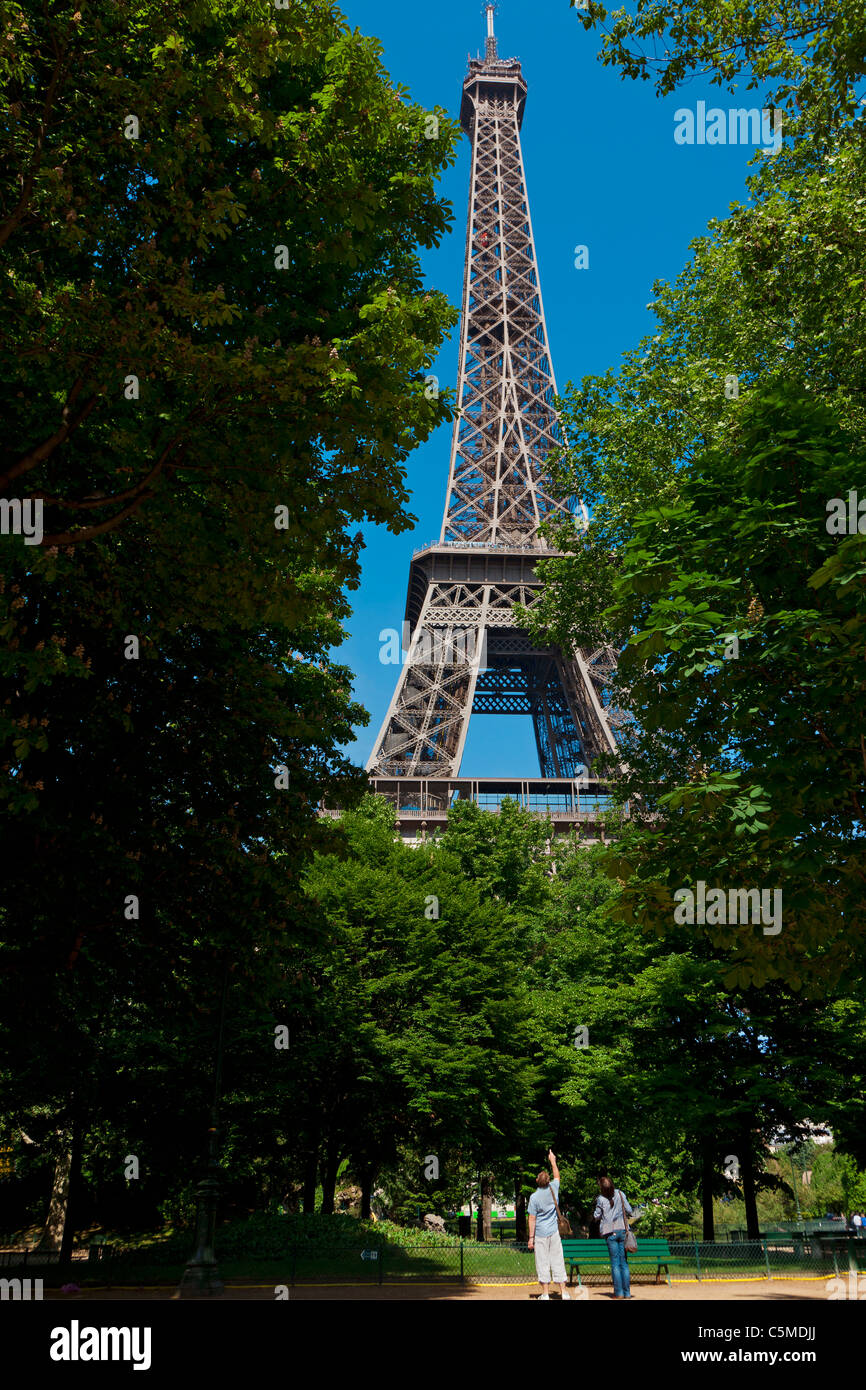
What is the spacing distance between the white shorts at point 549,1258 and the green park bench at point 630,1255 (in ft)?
17.0

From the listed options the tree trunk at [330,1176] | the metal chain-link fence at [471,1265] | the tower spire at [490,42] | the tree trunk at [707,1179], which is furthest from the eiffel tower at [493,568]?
the metal chain-link fence at [471,1265]

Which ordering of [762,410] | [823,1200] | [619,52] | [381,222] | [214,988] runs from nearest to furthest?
[381,222], [762,410], [619,52], [214,988], [823,1200]

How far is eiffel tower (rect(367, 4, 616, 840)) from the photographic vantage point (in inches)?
2344

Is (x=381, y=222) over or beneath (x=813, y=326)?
beneath

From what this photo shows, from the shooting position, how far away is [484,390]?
7356cm

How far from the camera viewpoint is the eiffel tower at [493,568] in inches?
2344

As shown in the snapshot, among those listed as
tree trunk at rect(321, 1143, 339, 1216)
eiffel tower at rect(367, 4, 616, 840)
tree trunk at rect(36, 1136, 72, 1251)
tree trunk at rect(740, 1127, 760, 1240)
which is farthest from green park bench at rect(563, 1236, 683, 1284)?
eiffel tower at rect(367, 4, 616, 840)

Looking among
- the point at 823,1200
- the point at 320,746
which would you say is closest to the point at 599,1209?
the point at 320,746

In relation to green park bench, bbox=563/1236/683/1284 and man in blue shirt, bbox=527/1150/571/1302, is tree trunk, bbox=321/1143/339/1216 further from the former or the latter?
man in blue shirt, bbox=527/1150/571/1302

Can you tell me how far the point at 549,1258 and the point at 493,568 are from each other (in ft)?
178

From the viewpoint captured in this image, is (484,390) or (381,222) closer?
(381,222)

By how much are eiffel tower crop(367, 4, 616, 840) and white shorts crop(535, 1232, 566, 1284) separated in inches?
1679
